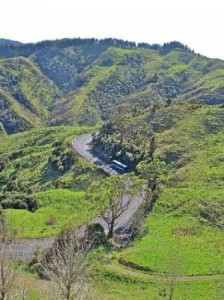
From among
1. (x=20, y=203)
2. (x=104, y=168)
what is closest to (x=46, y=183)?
(x=104, y=168)

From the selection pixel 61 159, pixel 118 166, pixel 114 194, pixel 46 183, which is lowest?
pixel 46 183

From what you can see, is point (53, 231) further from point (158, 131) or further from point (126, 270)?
point (158, 131)

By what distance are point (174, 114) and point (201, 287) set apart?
81.8 m

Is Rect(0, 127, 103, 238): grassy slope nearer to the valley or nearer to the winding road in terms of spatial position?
the valley

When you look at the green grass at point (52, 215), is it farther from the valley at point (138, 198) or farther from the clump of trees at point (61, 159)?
the clump of trees at point (61, 159)

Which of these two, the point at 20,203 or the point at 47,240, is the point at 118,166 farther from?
the point at 47,240

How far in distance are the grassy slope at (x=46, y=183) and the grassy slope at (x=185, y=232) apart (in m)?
14.9

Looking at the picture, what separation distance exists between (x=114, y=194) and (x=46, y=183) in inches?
1892

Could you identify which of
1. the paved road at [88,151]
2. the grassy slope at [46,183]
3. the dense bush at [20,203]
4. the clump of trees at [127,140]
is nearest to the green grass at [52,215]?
the grassy slope at [46,183]

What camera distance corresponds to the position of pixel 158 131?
132 m

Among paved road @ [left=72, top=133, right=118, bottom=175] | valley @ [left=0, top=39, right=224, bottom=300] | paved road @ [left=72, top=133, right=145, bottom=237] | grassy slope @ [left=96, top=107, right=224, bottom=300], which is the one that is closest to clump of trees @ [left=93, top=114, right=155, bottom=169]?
valley @ [left=0, top=39, right=224, bottom=300]

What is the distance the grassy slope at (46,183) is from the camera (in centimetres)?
8612

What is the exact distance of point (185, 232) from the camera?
242 feet

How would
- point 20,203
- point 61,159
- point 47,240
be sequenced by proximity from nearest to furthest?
point 47,240 → point 20,203 → point 61,159
